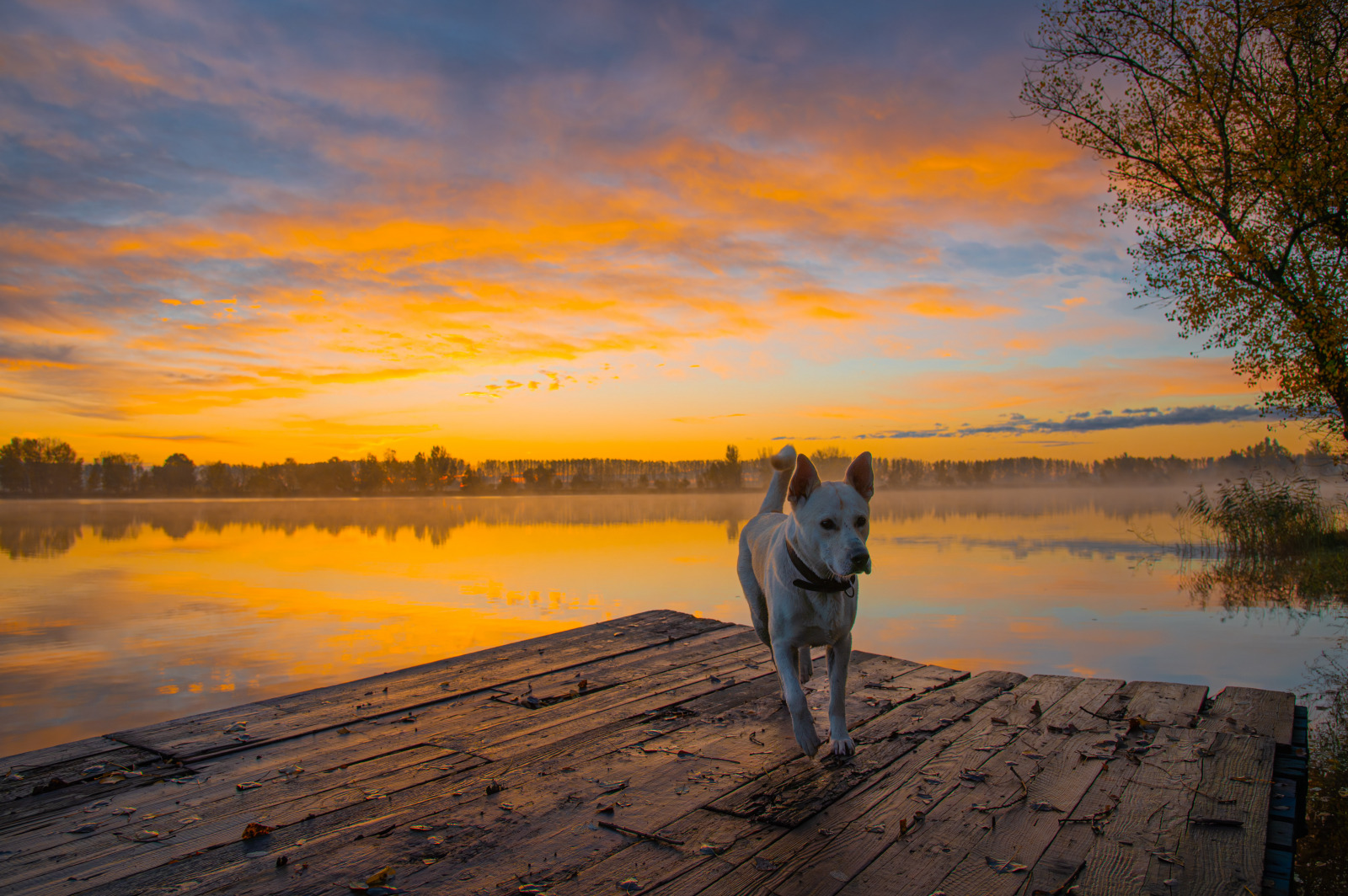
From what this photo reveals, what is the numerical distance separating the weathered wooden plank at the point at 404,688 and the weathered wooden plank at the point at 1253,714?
434 centimetres

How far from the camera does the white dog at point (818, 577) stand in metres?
3.81

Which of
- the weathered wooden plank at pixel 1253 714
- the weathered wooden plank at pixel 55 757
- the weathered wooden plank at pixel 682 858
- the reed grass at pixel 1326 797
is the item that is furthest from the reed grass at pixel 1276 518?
the weathered wooden plank at pixel 55 757

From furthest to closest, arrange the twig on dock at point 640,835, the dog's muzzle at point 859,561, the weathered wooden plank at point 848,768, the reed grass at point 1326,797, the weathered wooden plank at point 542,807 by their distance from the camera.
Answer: the reed grass at point 1326,797 → the dog's muzzle at point 859,561 → the weathered wooden plank at point 848,768 → the twig on dock at point 640,835 → the weathered wooden plank at point 542,807

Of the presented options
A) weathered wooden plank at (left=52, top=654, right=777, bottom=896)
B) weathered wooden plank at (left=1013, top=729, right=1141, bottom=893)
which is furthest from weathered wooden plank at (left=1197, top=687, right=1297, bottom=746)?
weathered wooden plank at (left=52, top=654, right=777, bottom=896)

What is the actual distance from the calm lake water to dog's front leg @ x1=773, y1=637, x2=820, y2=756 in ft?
19.4

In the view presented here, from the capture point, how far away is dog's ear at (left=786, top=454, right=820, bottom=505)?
4.02 metres

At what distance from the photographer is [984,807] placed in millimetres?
3350

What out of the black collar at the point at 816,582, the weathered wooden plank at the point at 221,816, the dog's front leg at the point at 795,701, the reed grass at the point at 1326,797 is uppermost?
the black collar at the point at 816,582

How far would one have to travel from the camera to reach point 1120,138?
15.0 metres

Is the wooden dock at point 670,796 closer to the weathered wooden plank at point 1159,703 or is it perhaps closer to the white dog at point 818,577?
the weathered wooden plank at point 1159,703

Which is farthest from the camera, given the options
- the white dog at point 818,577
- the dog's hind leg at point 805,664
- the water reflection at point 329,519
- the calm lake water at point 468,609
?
the water reflection at point 329,519

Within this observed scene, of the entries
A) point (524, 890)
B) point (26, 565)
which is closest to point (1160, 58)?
point (524, 890)

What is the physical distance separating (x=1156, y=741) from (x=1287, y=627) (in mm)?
9497

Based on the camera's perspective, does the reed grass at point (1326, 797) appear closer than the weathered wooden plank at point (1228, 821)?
No
